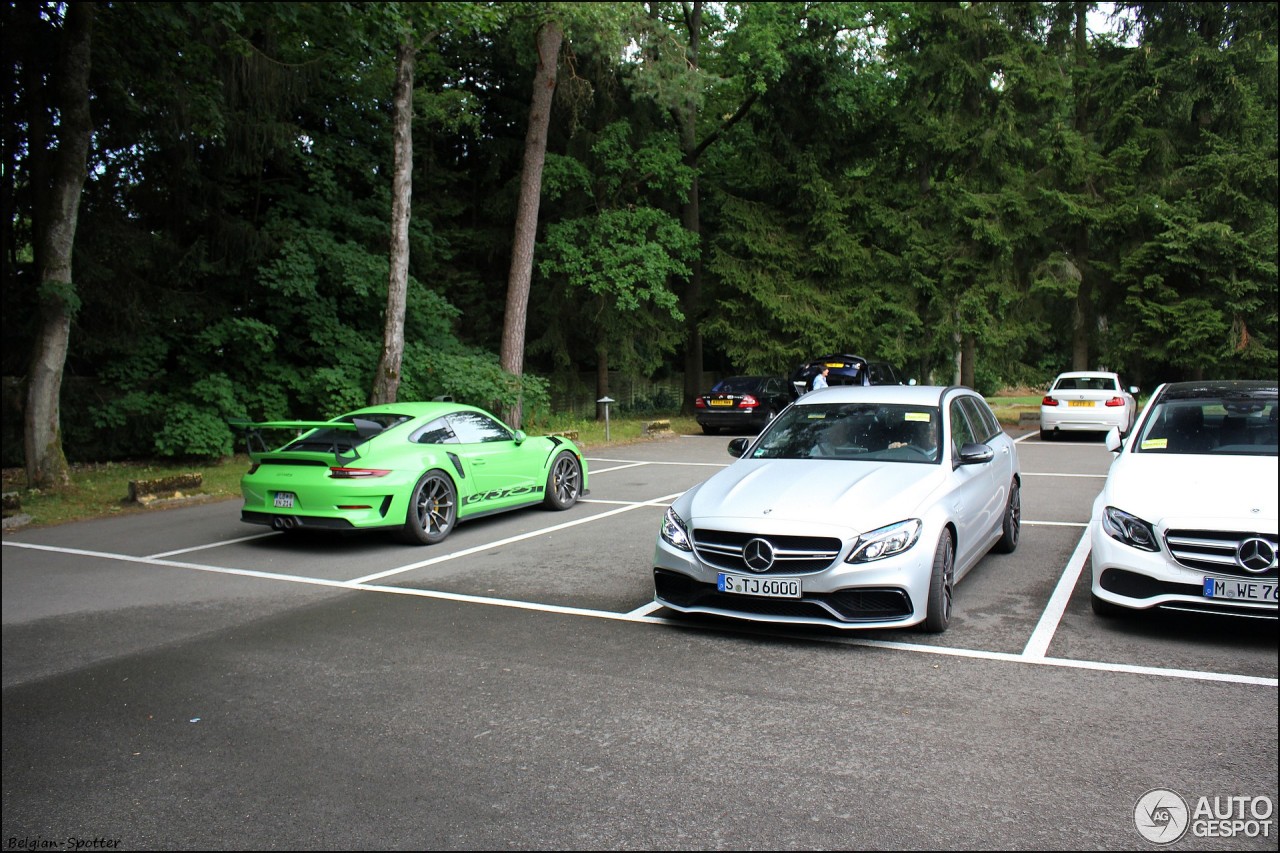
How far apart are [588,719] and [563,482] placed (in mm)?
7321

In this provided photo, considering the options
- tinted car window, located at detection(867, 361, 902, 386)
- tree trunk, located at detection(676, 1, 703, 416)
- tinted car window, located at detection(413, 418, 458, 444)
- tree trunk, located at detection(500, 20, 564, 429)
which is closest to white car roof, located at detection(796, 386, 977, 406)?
tinted car window, located at detection(413, 418, 458, 444)

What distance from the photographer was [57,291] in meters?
13.2

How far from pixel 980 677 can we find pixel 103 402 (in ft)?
55.0

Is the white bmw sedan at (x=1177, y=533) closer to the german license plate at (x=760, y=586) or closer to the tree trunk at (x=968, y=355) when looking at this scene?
the german license plate at (x=760, y=586)

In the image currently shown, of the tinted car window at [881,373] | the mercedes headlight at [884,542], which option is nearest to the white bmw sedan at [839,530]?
the mercedes headlight at [884,542]

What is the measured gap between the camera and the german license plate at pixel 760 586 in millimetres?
5730

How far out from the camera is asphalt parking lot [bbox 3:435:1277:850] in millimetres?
3242

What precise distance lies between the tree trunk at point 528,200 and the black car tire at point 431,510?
10.6 meters

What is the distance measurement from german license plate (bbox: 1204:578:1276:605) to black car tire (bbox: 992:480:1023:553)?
10.6 feet

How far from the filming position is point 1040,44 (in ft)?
98.5

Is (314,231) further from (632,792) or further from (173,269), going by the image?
(632,792)

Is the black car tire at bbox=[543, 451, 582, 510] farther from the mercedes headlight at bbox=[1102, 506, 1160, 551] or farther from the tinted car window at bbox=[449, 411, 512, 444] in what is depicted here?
the mercedes headlight at bbox=[1102, 506, 1160, 551]

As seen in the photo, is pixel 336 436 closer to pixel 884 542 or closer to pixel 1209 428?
pixel 884 542

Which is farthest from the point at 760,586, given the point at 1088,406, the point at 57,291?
the point at 1088,406
